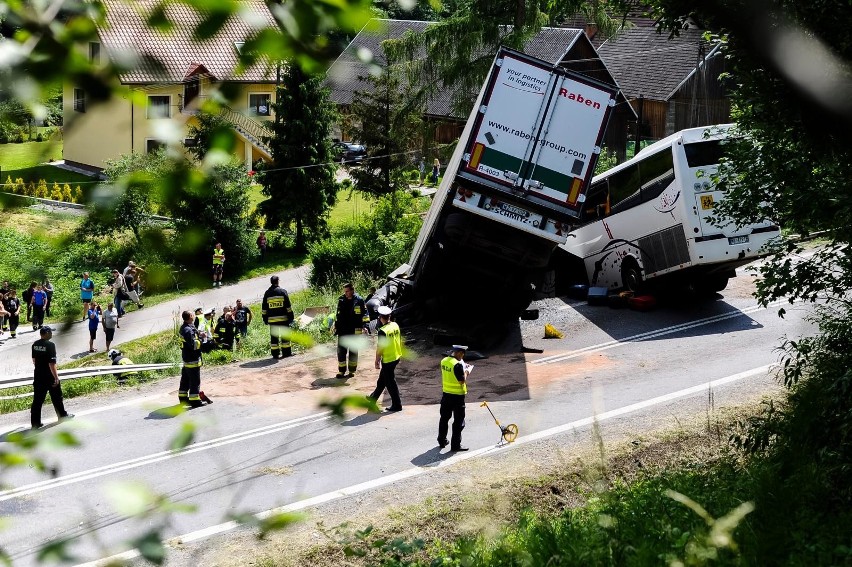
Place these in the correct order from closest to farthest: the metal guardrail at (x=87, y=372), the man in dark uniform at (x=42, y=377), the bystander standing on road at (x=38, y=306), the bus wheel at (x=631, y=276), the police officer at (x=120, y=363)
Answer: the man in dark uniform at (x=42, y=377) → the metal guardrail at (x=87, y=372) → the police officer at (x=120, y=363) → the bus wheel at (x=631, y=276) → the bystander standing on road at (x=38, y=306)

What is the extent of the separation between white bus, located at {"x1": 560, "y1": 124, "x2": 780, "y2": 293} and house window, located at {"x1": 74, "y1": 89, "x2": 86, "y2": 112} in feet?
47.9

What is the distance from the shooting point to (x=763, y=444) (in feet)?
31.6

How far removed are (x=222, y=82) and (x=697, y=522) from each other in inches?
247

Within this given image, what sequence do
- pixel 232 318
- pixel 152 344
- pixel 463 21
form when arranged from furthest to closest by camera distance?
pixel 463 21 → pixel 152 344 → pixel 232 318

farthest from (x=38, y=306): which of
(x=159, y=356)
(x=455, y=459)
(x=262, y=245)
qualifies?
(x=455, y=459)

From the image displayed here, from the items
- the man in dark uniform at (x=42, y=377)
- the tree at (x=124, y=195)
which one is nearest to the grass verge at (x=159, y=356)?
the man in dark uniform at (x=42, y=377)

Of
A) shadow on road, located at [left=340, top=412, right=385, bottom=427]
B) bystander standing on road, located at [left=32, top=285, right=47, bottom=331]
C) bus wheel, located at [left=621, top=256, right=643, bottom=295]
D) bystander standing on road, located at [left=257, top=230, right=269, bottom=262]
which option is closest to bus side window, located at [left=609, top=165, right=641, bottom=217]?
bus wheel, located at [left=621, top=256, right=643, bottom=295]

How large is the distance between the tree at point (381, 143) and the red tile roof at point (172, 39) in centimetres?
3421

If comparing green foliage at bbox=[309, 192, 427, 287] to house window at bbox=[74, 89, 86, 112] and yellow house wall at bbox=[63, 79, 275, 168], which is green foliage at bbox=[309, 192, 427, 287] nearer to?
yellow house wall at bbox=[63, 79, 275, 168]

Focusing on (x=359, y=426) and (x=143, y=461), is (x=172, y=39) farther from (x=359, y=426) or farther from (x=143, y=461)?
(x=359, y=426)

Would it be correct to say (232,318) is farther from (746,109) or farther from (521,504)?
(746,109)

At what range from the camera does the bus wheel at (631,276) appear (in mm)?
20141

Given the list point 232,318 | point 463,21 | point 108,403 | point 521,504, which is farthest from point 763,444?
point 463,21

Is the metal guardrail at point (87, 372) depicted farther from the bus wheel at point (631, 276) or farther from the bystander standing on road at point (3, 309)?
the bystander standing on road at point (3, 309)
